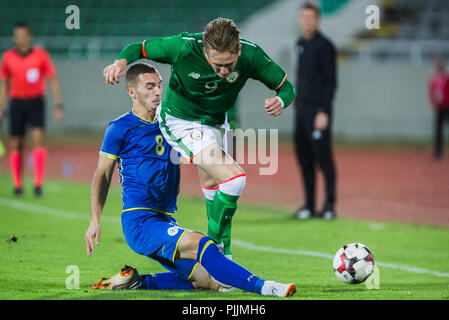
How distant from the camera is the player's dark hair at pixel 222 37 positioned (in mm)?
4836

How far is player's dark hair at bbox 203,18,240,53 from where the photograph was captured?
4.84 m

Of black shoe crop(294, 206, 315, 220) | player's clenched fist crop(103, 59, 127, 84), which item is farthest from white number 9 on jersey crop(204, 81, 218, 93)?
black shoe crop(294, 206, 315, 220)

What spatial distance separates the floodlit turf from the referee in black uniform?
18.4 inches

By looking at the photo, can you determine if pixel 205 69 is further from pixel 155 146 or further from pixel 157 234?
pixel 157 234

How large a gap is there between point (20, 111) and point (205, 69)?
7212mm

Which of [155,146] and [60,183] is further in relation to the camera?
[60,183]

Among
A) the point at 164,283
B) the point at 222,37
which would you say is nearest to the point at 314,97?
the point at 164,283

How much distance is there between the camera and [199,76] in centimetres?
525

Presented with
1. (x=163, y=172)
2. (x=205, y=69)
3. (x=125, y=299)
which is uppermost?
(x=205, y=69)

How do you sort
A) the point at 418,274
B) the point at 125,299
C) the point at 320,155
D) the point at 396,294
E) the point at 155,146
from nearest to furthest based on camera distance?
the point at 125,299, the point at 396,294, the point at 155,146, the point at 418,274, the point at 320,155

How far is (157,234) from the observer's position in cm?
520

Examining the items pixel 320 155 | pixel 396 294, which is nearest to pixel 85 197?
pixel 320 155

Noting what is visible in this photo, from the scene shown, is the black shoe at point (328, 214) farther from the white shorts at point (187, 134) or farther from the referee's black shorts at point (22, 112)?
the referee's black shorts at point (22, 112)

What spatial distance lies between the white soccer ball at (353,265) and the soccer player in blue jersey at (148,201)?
3.03ft
